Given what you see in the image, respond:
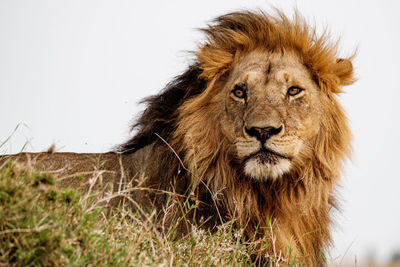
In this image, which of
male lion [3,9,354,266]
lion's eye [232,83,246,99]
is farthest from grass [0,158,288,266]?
lion's eye [232,83,246,99]

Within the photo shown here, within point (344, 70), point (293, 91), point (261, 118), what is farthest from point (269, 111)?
point (344, 70)

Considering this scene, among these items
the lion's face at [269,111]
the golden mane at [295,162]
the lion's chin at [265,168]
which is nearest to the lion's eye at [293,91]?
the lion's face at [269,111]

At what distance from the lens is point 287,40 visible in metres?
5.70

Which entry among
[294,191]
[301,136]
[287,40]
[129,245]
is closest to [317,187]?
[294,191]

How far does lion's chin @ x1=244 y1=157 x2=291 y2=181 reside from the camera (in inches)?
Result: 191

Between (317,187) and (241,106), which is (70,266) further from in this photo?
(317,187)

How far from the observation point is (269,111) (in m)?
4.96

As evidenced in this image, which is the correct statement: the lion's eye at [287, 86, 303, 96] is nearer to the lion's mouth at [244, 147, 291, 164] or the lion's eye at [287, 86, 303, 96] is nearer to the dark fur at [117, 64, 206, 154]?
the lion's mouth at [244, 147, 291, 164]

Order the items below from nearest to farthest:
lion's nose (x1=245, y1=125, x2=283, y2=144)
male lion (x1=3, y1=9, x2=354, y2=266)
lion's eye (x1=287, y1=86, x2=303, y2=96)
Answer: lion's nose (x1=245, y1=125, x2=283, y2=144) < male lion (x1=3, y1=9, x2=354, y2=266) < lion's eye (x1=287, y1=86, x2=303, y2=96)

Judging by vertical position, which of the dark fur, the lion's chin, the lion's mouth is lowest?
the lion's chin

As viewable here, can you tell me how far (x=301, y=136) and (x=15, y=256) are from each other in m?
2.83

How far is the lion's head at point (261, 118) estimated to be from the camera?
513cm

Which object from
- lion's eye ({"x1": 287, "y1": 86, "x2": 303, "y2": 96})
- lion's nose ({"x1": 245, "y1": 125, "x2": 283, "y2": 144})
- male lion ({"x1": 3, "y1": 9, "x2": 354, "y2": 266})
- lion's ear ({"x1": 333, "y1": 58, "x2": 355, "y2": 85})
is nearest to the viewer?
lion's nose ({"x1": 245, "y1": 125, "x2": 283, "y2": 144})

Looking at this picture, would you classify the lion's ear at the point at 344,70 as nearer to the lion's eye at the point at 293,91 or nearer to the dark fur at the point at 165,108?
the lion's eye at the point at 293,91
